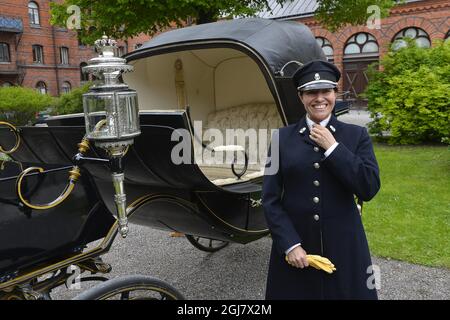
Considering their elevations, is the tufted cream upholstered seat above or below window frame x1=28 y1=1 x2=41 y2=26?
below

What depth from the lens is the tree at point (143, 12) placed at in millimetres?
9133

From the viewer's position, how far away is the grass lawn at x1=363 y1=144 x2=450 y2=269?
4121 mm

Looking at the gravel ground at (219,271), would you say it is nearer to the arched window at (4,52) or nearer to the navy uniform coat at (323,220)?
the navy uniform coat at (323,220)

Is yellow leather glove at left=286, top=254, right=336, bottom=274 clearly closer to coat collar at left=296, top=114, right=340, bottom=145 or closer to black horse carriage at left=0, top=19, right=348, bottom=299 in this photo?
coat collar at left=296, top=114, right=340, bottom=145

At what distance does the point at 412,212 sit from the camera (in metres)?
5.24

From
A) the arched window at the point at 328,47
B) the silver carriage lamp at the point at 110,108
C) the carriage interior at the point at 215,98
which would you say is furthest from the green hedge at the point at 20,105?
the arched window at the point at 328,47

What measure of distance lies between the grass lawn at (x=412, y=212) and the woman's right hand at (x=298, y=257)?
237 cm

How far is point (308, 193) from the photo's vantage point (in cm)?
208

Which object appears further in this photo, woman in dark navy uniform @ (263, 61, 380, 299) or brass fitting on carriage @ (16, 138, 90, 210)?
woman in dark navy uniform @ (263, 61, 380, 299)

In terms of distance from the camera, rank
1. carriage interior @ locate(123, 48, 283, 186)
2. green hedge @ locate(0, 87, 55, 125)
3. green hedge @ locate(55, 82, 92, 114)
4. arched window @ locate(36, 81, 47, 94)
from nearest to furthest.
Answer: carriage interior @ locate(123, 48, 283, 186) → green hedge @ locate(0, 87, 55, 125) → green hedge @ locate(55, 82, 92, 114) → arched window @ locate(36, 81, 47, 94)

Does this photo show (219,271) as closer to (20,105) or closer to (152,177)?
(152,177)

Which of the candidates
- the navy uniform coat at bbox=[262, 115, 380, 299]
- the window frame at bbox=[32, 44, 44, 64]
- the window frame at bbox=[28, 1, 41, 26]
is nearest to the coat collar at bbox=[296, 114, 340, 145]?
the navy uniform coat at bbox=[262, 115, 380, 299]

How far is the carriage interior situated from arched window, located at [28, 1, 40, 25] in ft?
83.3

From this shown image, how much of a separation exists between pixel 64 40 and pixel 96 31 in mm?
20020
